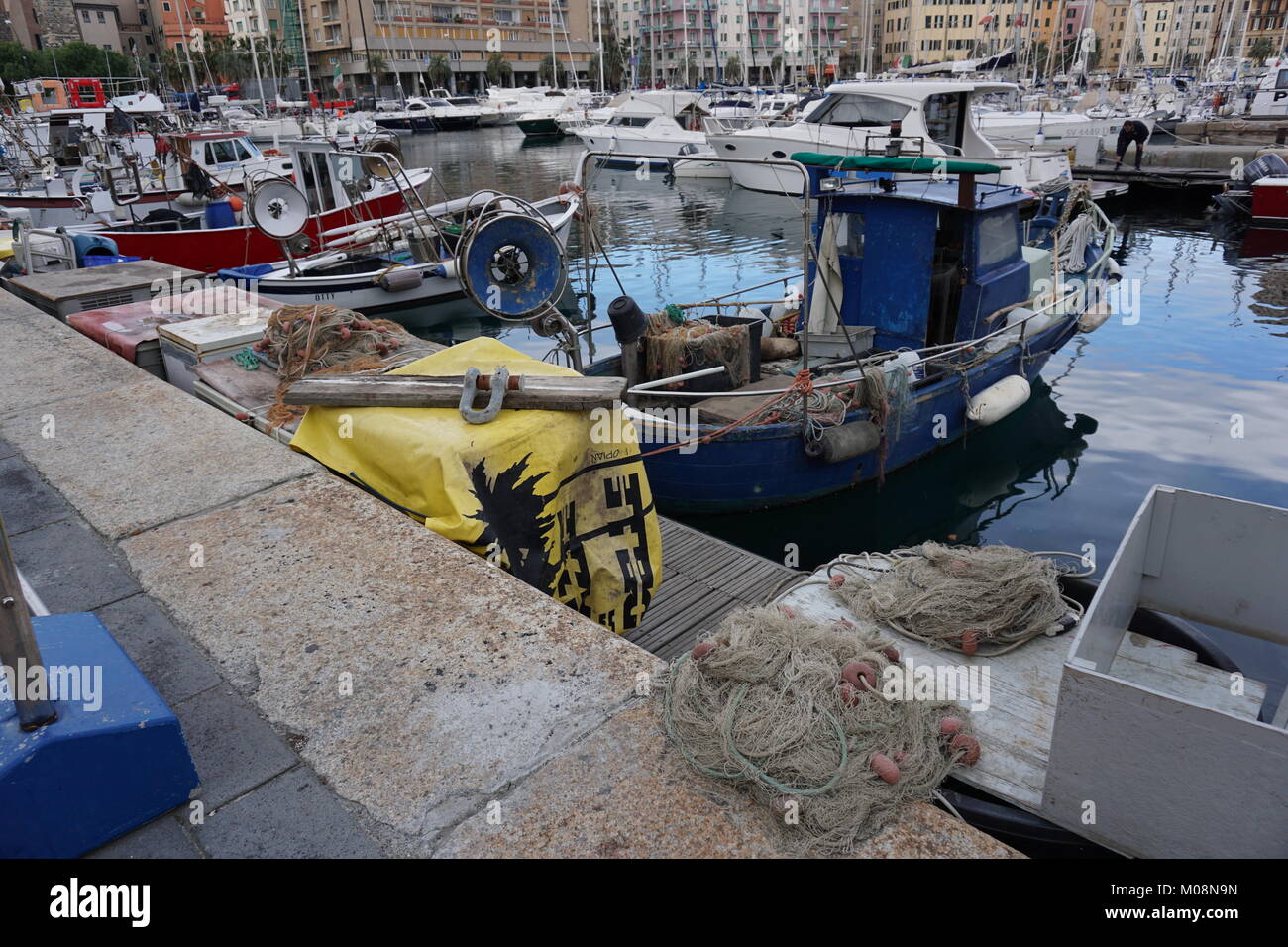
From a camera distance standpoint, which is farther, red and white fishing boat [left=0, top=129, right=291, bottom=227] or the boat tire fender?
red and white fishing boat [left=0, top=129, right=291, bottom=227]

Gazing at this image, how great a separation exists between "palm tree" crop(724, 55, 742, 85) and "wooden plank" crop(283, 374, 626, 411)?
Result: 122m

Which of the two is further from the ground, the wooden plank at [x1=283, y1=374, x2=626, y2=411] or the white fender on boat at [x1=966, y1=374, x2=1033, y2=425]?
the wooden plank at [x1=283, y1=374, x2=626, y2=411]

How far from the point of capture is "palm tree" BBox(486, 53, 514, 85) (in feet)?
328

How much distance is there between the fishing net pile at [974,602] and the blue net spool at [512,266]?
11.6ft

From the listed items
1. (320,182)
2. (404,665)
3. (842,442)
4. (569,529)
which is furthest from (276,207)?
(404,665)

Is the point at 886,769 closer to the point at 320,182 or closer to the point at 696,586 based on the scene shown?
the point at 696,586

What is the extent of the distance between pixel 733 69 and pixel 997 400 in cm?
11766

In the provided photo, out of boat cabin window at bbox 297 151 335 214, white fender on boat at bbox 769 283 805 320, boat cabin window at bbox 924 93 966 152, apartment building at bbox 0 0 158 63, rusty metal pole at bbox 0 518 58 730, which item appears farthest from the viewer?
apartment building at bbox 0 0 158 63

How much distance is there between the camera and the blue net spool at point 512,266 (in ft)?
20.7

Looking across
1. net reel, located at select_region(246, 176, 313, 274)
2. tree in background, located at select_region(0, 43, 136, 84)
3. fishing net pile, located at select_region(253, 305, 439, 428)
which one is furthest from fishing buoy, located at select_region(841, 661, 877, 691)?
tree in background, located at select_region(0, 43, 136, 84)

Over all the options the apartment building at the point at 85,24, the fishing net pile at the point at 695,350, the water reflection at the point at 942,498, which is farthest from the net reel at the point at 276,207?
the apartment building at the point at 85,24

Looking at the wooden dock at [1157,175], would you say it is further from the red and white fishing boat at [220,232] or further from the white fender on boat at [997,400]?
the red and white fishing boat at [220,232]

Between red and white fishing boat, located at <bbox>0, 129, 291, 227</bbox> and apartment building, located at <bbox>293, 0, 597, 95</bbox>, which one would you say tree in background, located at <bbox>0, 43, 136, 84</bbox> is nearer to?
apartment building, located at <bbox>293, 0, 597, 95</bbox>
